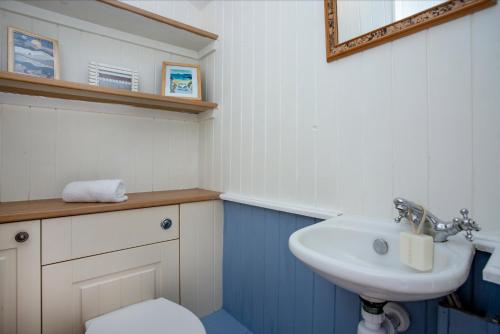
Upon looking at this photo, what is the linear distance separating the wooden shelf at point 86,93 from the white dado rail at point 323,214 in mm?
617

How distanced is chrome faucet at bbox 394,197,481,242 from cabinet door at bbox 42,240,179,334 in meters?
1.11

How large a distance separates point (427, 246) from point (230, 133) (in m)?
1.13

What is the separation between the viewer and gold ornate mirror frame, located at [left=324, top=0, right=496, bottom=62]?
0.69 meters

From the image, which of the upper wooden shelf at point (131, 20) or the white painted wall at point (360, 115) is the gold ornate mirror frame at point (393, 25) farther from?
the upper wooden shelf at point (131, 20)

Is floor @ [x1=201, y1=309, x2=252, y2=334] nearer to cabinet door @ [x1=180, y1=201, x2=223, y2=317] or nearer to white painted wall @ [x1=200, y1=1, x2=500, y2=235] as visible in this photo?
cabinet door @ [x1=180, y1=201, x2=223, y2=317]

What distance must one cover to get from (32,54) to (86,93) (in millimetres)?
271

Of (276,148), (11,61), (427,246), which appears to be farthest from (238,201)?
(11,61)

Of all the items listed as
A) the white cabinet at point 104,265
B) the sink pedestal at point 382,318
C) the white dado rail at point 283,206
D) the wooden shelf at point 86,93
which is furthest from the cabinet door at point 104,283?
the sink pedestal at point 382,318

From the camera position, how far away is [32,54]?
116cm

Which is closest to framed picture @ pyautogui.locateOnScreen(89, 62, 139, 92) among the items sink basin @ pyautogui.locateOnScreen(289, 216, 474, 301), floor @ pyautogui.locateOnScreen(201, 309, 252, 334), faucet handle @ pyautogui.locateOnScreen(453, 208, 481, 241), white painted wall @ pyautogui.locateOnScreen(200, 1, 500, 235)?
white painted wall @ pyautogui.locateOnScreen(200, 1, 500, 235)

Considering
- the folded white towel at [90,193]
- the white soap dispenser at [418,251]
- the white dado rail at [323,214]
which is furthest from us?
the folded white towel at [90,193]

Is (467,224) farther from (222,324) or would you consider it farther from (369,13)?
(222,324)

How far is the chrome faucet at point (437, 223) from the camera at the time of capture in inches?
24.3

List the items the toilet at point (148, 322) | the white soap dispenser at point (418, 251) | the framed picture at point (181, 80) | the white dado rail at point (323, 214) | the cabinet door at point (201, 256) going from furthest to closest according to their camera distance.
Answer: the framed picture at point (181, 80)
the cabinet door at point (201, 256)
the toilet at point (148, 322)
the white soap dispenser at point (418, 251)
the white dado rail at point (323, 214)
